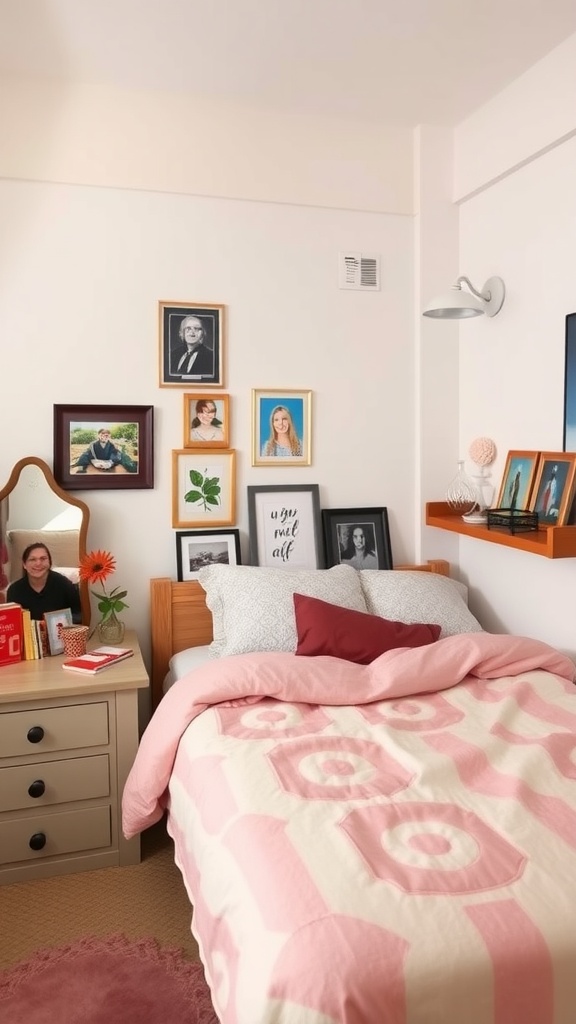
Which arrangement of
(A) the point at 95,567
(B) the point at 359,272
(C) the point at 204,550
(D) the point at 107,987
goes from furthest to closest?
(B) the point at 359,272 → (C) the point at 204,550 → (A) the point at 95,567 → (D) the point at 107,987

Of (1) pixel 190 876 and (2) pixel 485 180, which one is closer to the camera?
(1) pixel 190 876

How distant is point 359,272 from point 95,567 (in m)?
1.56

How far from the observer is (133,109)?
2779 millimetres

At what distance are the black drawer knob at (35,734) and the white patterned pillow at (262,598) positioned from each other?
607mm

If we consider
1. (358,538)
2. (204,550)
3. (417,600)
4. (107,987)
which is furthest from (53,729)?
(358,538)

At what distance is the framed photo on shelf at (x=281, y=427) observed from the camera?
302 centimetres

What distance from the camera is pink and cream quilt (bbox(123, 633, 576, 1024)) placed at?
114 centimetres

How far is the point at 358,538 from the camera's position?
3117 millimetres

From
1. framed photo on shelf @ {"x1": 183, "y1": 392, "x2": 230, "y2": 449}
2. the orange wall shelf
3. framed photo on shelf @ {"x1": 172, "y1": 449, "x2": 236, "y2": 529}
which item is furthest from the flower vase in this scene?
the orange wall shelf

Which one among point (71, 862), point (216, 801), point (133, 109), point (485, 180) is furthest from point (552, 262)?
point (71, 862)

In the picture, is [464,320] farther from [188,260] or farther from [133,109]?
[133,109]

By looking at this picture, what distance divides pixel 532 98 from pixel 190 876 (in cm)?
259

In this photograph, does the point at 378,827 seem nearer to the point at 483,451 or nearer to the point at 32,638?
the point at 32,638

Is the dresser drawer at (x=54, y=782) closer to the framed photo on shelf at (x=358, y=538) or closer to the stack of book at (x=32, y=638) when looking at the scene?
the stack of book at (x=32, y=638)
